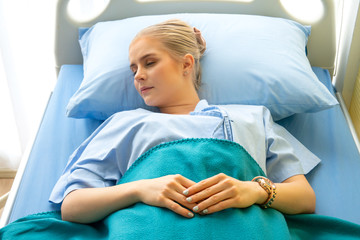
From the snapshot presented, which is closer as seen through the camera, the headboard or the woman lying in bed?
the woman lying in bed

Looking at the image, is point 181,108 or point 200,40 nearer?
point 181,108

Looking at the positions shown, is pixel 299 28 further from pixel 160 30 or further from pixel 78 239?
pixel 78 239

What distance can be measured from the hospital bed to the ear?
0.41 metres

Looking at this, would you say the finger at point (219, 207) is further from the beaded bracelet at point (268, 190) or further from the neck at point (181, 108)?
the neck at point (181, 108)

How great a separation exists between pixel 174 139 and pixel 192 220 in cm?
27

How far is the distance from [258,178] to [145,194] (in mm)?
318

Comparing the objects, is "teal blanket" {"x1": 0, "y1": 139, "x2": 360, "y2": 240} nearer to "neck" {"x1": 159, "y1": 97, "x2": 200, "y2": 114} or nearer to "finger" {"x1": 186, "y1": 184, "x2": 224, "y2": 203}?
"finger" {"x1": 186, "y1": 184, "x2": 224, "y2": 203}

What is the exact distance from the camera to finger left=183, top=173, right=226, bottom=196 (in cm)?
110

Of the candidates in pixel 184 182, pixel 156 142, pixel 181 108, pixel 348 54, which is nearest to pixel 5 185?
pixel 181 108

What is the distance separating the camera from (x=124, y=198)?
1.14 meters

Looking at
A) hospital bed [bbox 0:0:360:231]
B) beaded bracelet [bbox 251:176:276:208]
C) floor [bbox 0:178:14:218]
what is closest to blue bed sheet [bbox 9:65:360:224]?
hospital bed [bbox 0:0:360:231]

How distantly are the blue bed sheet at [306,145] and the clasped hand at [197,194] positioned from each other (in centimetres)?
35

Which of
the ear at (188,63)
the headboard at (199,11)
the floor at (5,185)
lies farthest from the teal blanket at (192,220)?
the floor at (5,185)

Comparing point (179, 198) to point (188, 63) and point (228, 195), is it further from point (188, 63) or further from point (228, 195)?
point (188, 63)
